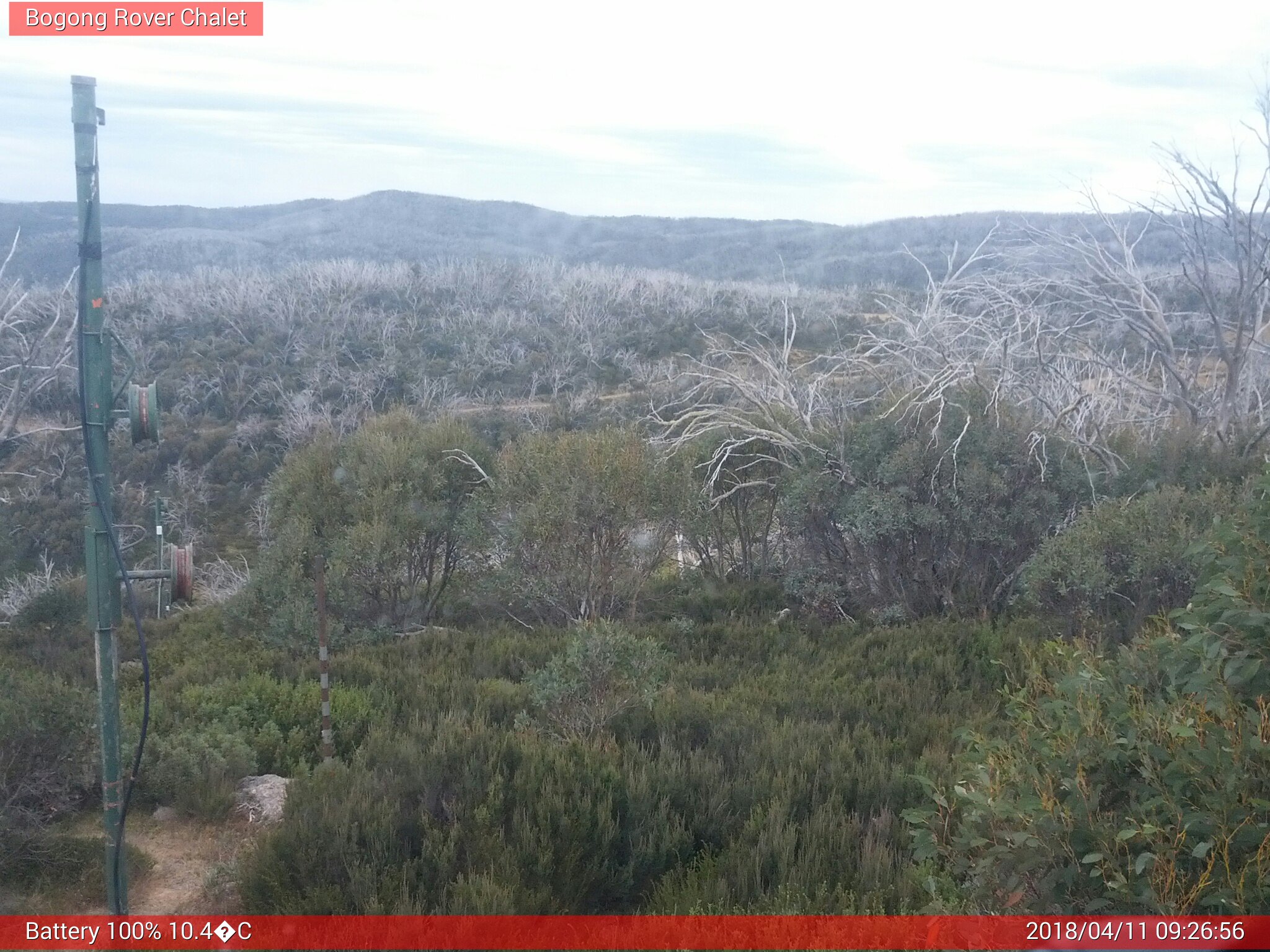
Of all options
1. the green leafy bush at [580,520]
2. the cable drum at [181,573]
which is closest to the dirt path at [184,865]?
the cable drum at [181,573]

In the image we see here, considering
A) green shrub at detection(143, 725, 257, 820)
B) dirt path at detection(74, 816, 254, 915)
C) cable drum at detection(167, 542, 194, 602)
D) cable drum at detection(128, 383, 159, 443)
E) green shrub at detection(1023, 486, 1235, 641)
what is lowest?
dirt path at detection(74, 816, 254, 915)

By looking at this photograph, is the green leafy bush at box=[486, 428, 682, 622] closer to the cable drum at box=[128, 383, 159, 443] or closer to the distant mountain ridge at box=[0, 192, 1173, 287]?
the cable drum at box=[128, 383, 159, 443]

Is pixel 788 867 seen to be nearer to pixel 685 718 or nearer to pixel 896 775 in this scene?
pixel 896 775

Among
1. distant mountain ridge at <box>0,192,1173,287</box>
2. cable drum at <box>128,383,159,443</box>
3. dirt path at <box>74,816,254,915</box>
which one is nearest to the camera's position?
cable drum at <box>128,383,159,443</box>

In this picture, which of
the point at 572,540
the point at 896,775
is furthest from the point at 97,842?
the point at 572,540

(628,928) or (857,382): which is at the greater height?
(857,382)

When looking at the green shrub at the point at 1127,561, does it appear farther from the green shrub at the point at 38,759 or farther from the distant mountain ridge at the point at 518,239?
the distant mountain ridge at the point at 518,239

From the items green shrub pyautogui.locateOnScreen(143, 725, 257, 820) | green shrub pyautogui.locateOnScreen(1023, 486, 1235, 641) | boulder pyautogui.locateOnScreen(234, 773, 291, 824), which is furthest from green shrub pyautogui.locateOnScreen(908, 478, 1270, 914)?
green shrub pyautogui.locateOnScreen(1023, 486, 1235, 641)
